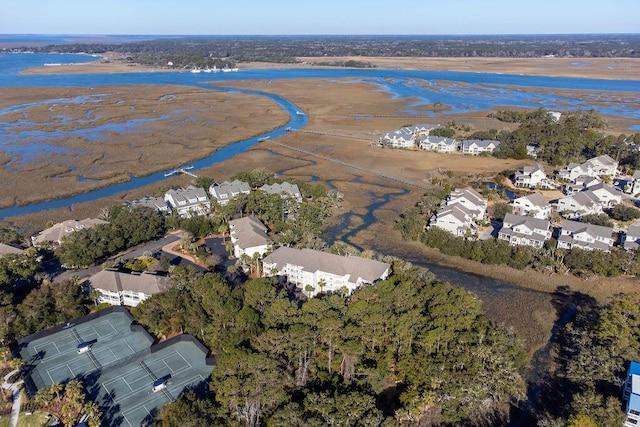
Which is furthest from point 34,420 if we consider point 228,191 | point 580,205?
point 580,205

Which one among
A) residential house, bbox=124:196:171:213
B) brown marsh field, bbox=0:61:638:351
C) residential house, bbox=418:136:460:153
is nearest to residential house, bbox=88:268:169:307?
residential house, bbox=124:196:171:213

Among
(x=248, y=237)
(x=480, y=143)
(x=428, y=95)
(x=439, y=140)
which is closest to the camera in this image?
(x=248, y=237)

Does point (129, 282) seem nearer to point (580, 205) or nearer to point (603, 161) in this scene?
point (580, 205)

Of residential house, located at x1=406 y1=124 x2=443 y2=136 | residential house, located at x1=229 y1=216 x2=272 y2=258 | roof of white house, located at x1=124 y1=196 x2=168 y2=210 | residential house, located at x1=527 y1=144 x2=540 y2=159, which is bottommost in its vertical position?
residential house, located at x1=229 y1=216 x2=272 y2=258

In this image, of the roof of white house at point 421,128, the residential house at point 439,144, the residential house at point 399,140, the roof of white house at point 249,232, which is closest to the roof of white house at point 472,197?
the roof of white house at point 249,232

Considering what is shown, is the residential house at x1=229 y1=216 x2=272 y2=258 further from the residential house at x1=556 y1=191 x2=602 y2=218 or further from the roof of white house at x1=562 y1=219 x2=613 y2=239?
the residential house at x1=556 y1=191 x2=602 y2=218

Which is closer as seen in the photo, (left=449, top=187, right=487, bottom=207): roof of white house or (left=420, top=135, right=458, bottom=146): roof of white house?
(left=449, top=187, right=487, bottom=207): roof of white house
